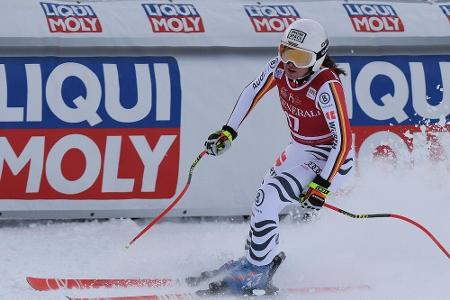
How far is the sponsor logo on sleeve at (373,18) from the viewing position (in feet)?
28.9

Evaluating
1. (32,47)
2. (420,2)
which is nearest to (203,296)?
(32,47)

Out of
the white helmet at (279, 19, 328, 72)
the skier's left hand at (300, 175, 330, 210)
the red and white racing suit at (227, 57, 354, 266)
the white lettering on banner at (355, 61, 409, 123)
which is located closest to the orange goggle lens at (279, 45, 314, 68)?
the white helmet at (279, 19, 328, 72)

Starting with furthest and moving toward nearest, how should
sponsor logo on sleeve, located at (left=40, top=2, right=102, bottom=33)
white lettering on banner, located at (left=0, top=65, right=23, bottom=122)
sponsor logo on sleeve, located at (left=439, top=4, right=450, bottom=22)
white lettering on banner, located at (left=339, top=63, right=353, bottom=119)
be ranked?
sponsor logo on sleeve, located at (left=439, top=4, right=450, bottom=22)
white lettering on banner, located at (left=339, top=63, right=353, bottom=119)
sponsor logo on sleeve, located at (left=40, top=2, right=102, bottom=33)
white lettering on banner, located at (left=0, top=65, right=23, bottom=122)

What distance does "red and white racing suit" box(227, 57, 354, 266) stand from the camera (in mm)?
6547

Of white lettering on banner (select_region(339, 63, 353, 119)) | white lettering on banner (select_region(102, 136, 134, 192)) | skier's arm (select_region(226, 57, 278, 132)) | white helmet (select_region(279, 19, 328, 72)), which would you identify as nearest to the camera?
white helmet (select_region(279, 19, 328, 72))

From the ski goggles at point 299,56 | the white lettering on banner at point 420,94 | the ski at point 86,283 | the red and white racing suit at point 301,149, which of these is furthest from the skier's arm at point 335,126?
the white lettering on banner at point 420,94

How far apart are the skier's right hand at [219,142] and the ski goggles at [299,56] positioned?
831 mm

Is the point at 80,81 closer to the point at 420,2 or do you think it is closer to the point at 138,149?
the point at 138,149

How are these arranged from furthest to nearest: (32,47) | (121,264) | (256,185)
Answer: (256,185)
(32,47)
(121,264)

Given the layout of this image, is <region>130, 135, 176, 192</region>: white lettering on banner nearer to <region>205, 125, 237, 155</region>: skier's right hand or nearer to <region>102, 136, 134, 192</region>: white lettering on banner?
<region>102, 136, 134, 192</region>: white lettering on banner

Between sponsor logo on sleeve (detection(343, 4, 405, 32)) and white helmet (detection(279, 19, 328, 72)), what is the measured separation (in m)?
2.31

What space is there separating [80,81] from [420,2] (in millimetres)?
3269

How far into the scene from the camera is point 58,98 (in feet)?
26.4

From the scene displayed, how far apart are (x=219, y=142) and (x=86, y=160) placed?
1520 millimetres
